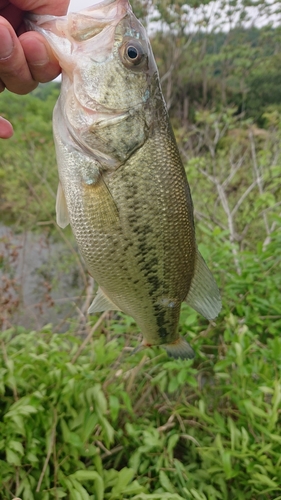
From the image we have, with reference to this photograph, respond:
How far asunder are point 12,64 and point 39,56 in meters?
0.09

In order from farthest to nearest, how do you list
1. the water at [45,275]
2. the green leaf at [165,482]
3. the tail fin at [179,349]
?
the water at [45,275] < the green leaf at [165,482] < the tail fin at [179,349]

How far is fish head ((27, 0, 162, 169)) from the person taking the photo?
1.17 m

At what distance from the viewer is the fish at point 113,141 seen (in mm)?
1170

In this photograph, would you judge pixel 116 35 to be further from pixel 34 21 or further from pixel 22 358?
pixel 22 358

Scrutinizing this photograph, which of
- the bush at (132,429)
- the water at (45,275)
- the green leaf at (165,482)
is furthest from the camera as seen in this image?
the water at (45,275)

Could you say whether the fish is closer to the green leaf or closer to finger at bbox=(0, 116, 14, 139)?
finger at bbox=(0, 116, 14, 139)

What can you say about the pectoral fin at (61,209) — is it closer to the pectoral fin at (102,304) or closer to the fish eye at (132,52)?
the pectoral fin at (102,304)

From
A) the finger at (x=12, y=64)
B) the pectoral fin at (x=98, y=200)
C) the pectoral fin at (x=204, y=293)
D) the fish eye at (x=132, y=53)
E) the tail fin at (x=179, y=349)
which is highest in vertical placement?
the fish eye at (x=132, y=53)

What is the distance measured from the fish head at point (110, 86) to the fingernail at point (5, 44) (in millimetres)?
105

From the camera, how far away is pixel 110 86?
1.20 m

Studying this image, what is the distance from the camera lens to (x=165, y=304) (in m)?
1.38

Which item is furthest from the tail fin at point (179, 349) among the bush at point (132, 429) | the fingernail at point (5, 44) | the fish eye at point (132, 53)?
the fingernail at point (5, 44)

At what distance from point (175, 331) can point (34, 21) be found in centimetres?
120

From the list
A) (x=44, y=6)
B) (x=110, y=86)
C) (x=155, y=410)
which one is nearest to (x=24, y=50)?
(x=44, y=6)
